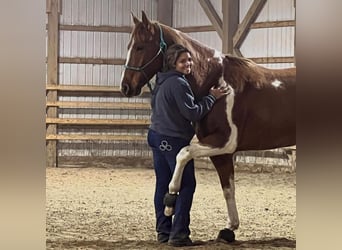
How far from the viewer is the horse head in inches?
85.7

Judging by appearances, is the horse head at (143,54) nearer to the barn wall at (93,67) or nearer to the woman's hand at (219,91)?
the woman's hand at (219,91)

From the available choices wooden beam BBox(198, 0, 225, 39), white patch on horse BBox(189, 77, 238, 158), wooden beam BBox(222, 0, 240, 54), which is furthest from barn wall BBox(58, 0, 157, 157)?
white patch on horse BBox(189, 77, 238, 158)

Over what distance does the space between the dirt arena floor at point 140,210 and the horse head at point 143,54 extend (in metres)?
0.43

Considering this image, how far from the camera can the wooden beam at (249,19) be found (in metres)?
5.11

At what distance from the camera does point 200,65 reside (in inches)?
85.4

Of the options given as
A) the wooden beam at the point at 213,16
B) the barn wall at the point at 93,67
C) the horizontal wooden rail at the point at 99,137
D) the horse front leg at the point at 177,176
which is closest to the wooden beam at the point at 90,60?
the barn wall at the point at 93,67

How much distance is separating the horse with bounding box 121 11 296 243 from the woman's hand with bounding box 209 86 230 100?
0.02 meters

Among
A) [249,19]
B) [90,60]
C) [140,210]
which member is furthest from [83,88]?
[140,210]

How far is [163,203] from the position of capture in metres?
2.18

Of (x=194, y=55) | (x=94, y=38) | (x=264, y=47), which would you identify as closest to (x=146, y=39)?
(x=194, y=55)

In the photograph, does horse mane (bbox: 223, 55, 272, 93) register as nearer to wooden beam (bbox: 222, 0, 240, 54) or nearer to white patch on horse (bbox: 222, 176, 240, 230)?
white patch on horse (bbox: 222, 176, 240, 230)
